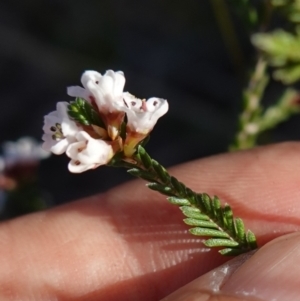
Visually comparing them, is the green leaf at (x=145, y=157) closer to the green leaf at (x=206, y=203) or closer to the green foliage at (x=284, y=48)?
the green leaf at (x=206, y=203)

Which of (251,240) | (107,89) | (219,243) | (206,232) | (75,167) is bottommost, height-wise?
(251,240)

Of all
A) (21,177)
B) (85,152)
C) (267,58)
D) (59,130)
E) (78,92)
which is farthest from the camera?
(21,177)

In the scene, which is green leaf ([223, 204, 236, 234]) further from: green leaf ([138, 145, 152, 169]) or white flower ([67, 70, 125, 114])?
white flower ([67, 70, 125, 114])

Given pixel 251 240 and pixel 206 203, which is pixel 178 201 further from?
pixel 251 240

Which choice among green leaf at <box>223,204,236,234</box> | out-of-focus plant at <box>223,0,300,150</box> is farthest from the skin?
green leaf at <box>223,204,236,234</box>

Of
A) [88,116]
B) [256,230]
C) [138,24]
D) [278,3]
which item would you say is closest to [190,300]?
[256,230]

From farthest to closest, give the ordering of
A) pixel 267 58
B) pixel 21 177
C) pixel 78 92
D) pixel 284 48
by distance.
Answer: pixel 21 177 → pixel 267 58 → pixel 284 48 → pixel 78 92

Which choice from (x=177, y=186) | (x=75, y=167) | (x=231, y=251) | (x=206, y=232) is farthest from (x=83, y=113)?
(x=231, y=251)

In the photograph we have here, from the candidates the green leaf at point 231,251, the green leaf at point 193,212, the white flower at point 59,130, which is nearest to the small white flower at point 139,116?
the white flower at point 59,130
